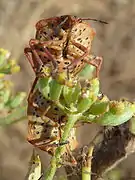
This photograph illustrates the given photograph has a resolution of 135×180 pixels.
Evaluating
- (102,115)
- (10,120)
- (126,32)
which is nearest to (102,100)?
(102,115)

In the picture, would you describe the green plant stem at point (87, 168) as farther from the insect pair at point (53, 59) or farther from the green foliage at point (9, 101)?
the green foliage at point (9, 101)

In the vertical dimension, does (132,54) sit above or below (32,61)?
above

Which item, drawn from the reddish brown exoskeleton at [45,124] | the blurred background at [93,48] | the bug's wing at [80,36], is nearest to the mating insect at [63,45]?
the bug's wing at [80,36]

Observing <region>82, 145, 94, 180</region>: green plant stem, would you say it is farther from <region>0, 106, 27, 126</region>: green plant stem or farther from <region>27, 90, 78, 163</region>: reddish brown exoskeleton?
<region>0, 106, 27, 126</region>: green plant stem

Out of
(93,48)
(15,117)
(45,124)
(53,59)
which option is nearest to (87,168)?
(45,124)

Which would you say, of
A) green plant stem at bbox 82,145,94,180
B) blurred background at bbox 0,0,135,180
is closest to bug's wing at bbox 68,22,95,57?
green plant stem at bbox 82,145,94,180

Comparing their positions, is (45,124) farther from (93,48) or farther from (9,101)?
(93,48)

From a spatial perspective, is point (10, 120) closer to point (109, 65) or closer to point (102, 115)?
point (102, 115)
